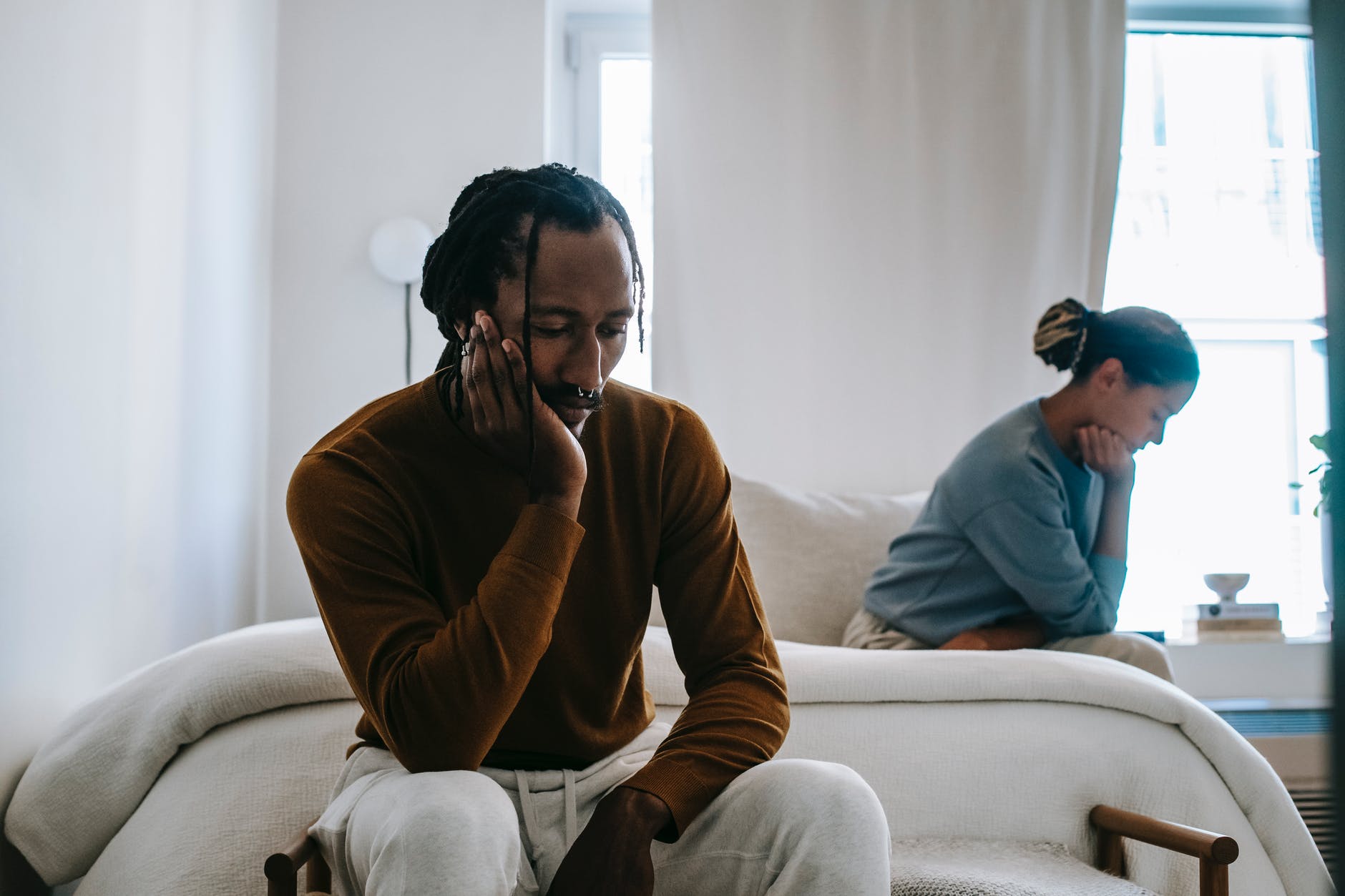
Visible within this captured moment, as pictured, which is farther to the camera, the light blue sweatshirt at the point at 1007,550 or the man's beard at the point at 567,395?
the light blue sweatshirt at the point at 1007,550

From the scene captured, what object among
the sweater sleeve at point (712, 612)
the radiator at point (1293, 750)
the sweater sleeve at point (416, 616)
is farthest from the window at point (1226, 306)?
the sweater sleeve at point (416, 616)

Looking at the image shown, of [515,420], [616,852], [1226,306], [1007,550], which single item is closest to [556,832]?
[616,852]

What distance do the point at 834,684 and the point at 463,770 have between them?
0.68 meters

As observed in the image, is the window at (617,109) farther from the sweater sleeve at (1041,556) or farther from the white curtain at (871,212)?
the sweater sleeve at (1041,556)

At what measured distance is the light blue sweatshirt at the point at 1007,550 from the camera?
6.36 feet

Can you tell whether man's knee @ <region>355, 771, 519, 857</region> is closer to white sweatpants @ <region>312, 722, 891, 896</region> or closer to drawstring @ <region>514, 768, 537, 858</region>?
white sweatpants @ <region>312, 722, 891, 896</region>

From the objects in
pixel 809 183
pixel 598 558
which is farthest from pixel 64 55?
pixel 809 183

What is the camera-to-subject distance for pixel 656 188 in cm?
305

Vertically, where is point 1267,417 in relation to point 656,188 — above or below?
below

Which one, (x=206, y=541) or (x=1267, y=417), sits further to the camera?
(x=1267, y=417)

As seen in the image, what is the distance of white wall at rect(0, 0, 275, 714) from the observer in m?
1.52

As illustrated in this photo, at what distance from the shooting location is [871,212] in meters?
3.08

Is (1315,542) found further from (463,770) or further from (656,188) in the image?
(463,770)

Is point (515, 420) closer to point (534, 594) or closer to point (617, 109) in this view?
point (534, 594)
